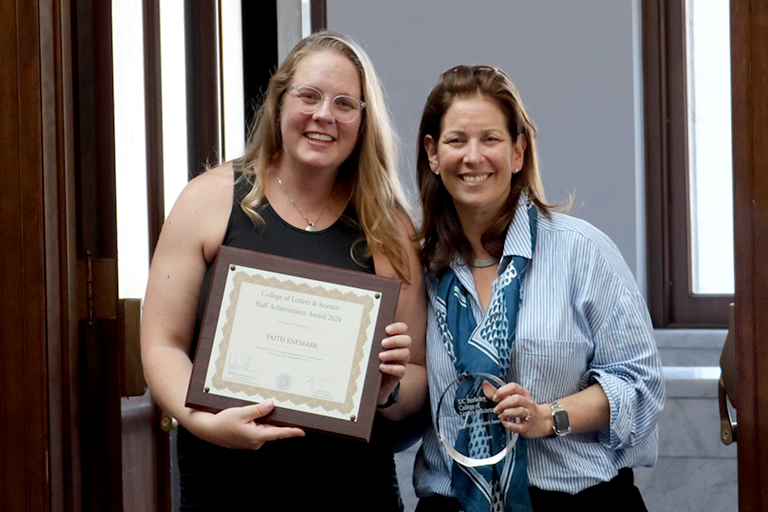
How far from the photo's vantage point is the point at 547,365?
1.39 m

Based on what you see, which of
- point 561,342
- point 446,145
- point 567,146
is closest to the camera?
point 561,342

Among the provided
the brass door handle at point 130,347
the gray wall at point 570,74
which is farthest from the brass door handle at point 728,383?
the gray wall at point 570,74

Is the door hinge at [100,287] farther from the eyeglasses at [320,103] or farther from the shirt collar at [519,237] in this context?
the shirt collar at [519,237]

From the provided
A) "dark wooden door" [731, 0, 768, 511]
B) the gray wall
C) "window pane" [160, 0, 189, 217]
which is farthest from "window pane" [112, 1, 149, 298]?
the gray wall

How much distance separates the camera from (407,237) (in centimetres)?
158

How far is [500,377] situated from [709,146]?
2.26 meters

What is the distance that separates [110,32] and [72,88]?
150mm

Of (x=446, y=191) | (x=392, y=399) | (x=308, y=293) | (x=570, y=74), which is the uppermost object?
(x=570, y=74)

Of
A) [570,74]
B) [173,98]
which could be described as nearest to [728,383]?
[173,98]

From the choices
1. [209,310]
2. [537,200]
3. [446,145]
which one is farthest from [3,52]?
[537,200]

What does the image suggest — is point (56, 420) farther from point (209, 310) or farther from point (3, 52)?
point (3, 52)

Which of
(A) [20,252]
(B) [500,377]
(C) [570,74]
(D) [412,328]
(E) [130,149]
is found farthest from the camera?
(C) [570,74]

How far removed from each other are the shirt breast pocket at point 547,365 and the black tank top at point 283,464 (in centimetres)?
33

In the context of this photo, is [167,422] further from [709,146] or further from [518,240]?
[709,146]
